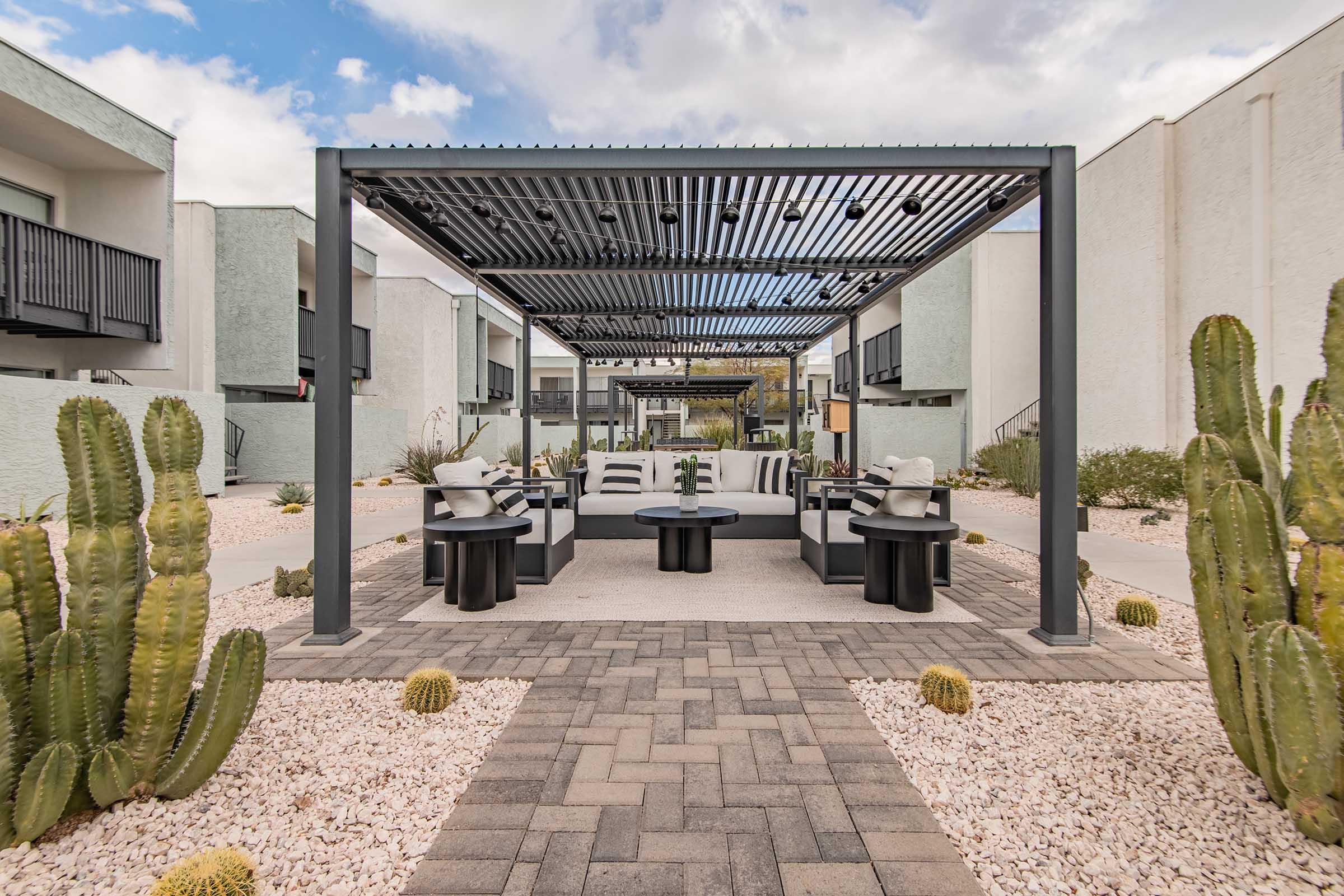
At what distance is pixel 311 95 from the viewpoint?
11.6 meters

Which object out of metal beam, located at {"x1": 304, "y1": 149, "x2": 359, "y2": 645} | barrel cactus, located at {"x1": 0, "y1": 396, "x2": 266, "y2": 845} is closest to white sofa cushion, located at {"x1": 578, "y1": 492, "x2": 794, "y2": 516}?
metal beam, located at {"x1": 304, "y1": 149, "x2": 359, "y2": 645}

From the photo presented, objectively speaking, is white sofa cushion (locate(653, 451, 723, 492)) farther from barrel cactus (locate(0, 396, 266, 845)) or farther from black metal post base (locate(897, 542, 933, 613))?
barrel cactus (locate(0, 396, 266, 845))

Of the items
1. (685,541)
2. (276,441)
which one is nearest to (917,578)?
(685,541)

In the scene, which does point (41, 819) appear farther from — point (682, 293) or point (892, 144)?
point (682, 293)

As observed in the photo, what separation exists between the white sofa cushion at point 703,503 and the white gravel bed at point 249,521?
2476 mm

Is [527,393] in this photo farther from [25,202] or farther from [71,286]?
[25,202]

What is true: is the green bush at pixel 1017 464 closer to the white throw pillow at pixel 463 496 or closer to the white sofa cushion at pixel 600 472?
the white sofa cushion at pixel 600 472

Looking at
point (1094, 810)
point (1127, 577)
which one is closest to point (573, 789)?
point (1094, 810)

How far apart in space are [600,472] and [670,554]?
2.16 metres

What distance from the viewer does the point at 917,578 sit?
404cm

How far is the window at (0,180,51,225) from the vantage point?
821 cm

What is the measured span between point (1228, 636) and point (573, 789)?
6.69 feet

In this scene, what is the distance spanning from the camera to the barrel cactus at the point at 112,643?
167 centimetres

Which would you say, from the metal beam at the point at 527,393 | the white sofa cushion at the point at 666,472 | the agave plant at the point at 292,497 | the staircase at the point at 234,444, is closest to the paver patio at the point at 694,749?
the white sofa cushion at the point at 666,472
